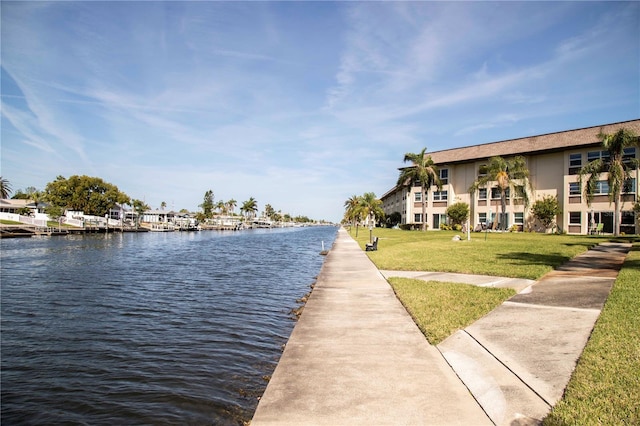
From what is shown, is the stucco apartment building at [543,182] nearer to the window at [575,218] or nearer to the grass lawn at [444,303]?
the window at [575,218]

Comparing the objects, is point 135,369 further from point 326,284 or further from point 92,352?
point 326,284

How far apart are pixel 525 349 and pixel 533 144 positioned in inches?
2115

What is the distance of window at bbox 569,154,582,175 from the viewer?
4653cm

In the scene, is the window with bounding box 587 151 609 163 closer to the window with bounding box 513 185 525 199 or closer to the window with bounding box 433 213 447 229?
the window with bounding box 513 185 525 199

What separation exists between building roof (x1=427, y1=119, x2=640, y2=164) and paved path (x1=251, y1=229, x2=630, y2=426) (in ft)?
133

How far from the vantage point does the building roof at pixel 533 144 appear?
150ft

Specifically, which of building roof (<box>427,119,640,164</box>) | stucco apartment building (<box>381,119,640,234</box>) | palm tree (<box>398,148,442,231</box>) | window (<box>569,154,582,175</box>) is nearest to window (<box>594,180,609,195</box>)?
stucco apartment building (<box>381,119,640,234</box>)


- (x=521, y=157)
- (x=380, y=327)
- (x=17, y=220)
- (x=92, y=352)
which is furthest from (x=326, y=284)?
(x=17, y=220)

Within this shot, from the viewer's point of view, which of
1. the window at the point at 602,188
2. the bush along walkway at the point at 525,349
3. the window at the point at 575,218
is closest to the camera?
the bush along walkway at the point at 525,349

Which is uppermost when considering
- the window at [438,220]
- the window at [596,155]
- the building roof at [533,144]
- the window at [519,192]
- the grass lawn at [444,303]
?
the building roof at [533,144]

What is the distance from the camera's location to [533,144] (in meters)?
52.2

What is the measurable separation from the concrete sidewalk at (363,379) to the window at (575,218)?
152 ft

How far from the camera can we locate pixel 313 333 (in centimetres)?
831

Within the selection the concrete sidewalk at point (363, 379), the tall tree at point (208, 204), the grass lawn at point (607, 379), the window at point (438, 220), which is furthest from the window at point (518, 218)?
the tall tree at point (208, 204)
